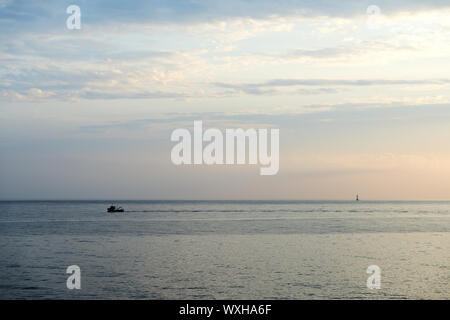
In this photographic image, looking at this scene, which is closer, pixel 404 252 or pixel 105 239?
pixel 404 252

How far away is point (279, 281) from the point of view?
36.9m

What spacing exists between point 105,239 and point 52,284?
117 feet

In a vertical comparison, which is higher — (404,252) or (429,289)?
(404,252)

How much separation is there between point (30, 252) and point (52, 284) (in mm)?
22172

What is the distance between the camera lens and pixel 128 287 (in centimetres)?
3503

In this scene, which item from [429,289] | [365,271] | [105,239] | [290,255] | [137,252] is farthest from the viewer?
[105,239]

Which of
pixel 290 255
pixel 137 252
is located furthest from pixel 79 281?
pixel 290 255

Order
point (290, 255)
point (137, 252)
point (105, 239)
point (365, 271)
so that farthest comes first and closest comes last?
point (105, 239)
point (137, 252)
point (290, 255)
point (365, 271)

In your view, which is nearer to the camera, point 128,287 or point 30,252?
point 128,287
